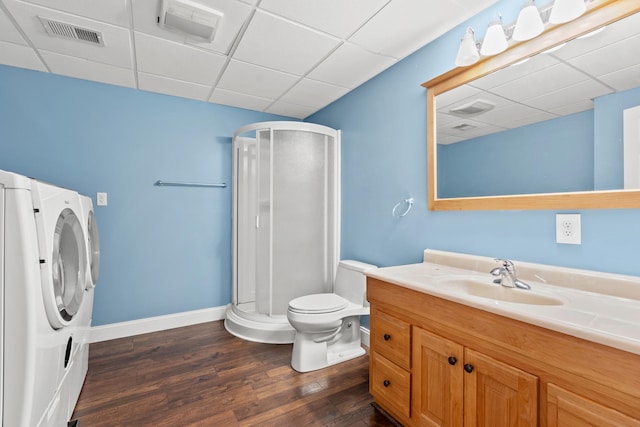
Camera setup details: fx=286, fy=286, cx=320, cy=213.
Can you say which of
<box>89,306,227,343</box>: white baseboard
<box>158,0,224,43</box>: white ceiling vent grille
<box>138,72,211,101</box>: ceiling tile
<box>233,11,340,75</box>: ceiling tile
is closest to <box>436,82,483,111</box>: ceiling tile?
<box>233,11,340,75</box>: ceiling tile

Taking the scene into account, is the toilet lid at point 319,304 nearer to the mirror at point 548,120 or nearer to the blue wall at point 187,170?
the blue wall at point 187,170

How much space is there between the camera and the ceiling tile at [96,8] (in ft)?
5.22

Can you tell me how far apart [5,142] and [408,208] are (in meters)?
3.18

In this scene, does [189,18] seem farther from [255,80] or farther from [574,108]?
[574,108]

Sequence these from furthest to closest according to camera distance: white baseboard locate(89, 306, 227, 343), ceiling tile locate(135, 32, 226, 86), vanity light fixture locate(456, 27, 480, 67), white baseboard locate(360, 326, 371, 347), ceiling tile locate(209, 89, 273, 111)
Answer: ceiling tile locate(209, 89, 273, 111) → white baseboard locate(89, 306, 227, 343) → white baseboard locate(360, 326, 371, 347) → ceiling tile locate(135, 32, 226, 86) → vanity light fixture locate(456, 27, 480, 67)

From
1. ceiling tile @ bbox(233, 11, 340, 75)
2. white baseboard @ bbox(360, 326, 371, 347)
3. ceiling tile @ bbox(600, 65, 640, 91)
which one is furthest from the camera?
white baseboard @ bbox(360, 326, 371, 347)

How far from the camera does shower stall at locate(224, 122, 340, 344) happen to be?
8.54 ft

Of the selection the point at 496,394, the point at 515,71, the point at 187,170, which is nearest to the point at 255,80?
the point at 187,170

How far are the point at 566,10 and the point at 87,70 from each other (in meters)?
3.17

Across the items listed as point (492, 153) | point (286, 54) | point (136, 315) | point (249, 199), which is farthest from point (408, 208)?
point (136, 315)

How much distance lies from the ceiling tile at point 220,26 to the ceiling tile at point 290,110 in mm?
1039

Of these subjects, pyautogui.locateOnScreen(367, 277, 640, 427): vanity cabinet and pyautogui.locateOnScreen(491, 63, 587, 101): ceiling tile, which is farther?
pyautogui.locateOnScreen(491, 63, 587, 101): ceiling tile

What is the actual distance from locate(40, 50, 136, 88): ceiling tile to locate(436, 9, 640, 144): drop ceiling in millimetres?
2595

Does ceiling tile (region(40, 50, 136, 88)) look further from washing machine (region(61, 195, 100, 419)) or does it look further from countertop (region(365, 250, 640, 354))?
countertop (region(365, 250, 640, 354))
